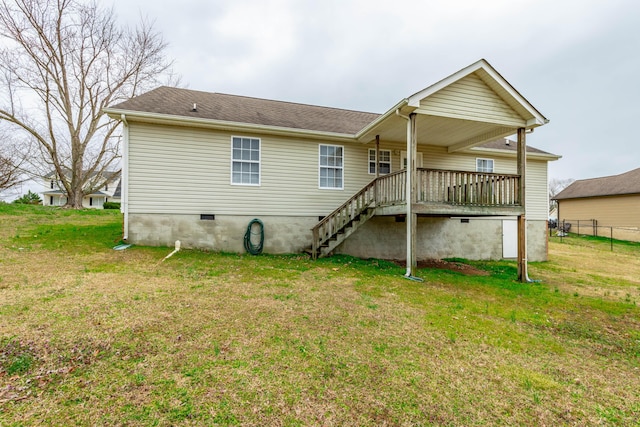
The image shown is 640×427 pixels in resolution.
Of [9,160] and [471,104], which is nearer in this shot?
[471,104]

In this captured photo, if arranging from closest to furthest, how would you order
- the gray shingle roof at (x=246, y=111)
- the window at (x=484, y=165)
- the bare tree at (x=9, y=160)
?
the gray shingle roof at (x=246, y=111) < the window at (x=484, y=165) < the bare tree at (x=9, y=160)

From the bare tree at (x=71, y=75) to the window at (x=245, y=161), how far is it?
13861 millimetres

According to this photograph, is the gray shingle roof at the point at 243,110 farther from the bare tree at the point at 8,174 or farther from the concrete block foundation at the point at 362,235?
the bare tree at the point at 8,174

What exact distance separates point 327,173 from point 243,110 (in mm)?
4050

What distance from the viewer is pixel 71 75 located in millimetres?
17594

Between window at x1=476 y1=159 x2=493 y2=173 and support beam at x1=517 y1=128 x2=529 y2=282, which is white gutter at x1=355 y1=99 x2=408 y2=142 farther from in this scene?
window at x1=476 y1=159 x2=493 y2=173

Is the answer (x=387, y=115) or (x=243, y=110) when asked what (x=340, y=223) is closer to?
(x=387, y=115)

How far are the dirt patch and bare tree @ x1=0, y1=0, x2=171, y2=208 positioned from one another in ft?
66.5

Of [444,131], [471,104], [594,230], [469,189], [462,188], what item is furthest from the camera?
[594,230]

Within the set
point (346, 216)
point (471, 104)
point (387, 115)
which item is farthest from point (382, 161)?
point (471, 104)

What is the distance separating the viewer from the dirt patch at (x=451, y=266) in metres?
9.22

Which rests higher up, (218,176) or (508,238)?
(218,176)

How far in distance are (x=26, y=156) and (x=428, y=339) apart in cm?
2615

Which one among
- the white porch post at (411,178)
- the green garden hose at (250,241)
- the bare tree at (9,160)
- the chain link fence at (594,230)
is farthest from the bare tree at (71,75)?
the chain link fence at (594,230)
